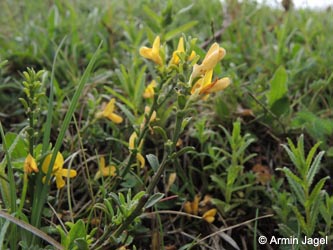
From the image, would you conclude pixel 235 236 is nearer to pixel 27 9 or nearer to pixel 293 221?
pixel 293 221

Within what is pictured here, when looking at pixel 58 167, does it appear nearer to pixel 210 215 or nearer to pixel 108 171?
pixel 108 171

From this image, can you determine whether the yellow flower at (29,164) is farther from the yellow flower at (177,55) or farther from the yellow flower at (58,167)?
the yellow flower at (177,55)

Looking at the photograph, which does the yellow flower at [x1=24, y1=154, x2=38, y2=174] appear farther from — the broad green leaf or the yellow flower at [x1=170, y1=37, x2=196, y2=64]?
the broad green leaf

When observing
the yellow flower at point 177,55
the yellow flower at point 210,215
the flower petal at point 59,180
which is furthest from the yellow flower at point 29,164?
the yellow flower at point 210,215

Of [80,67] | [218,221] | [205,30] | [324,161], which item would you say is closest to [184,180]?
[218,221]

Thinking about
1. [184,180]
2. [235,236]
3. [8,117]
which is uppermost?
[8,117]

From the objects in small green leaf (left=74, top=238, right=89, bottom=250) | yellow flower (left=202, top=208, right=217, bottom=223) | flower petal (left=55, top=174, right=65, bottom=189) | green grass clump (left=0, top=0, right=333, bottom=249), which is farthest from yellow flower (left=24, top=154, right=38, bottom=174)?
yellow flower (left=202, top=208, right=217, bottom=223)

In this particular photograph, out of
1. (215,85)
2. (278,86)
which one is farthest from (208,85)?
(278,86)
